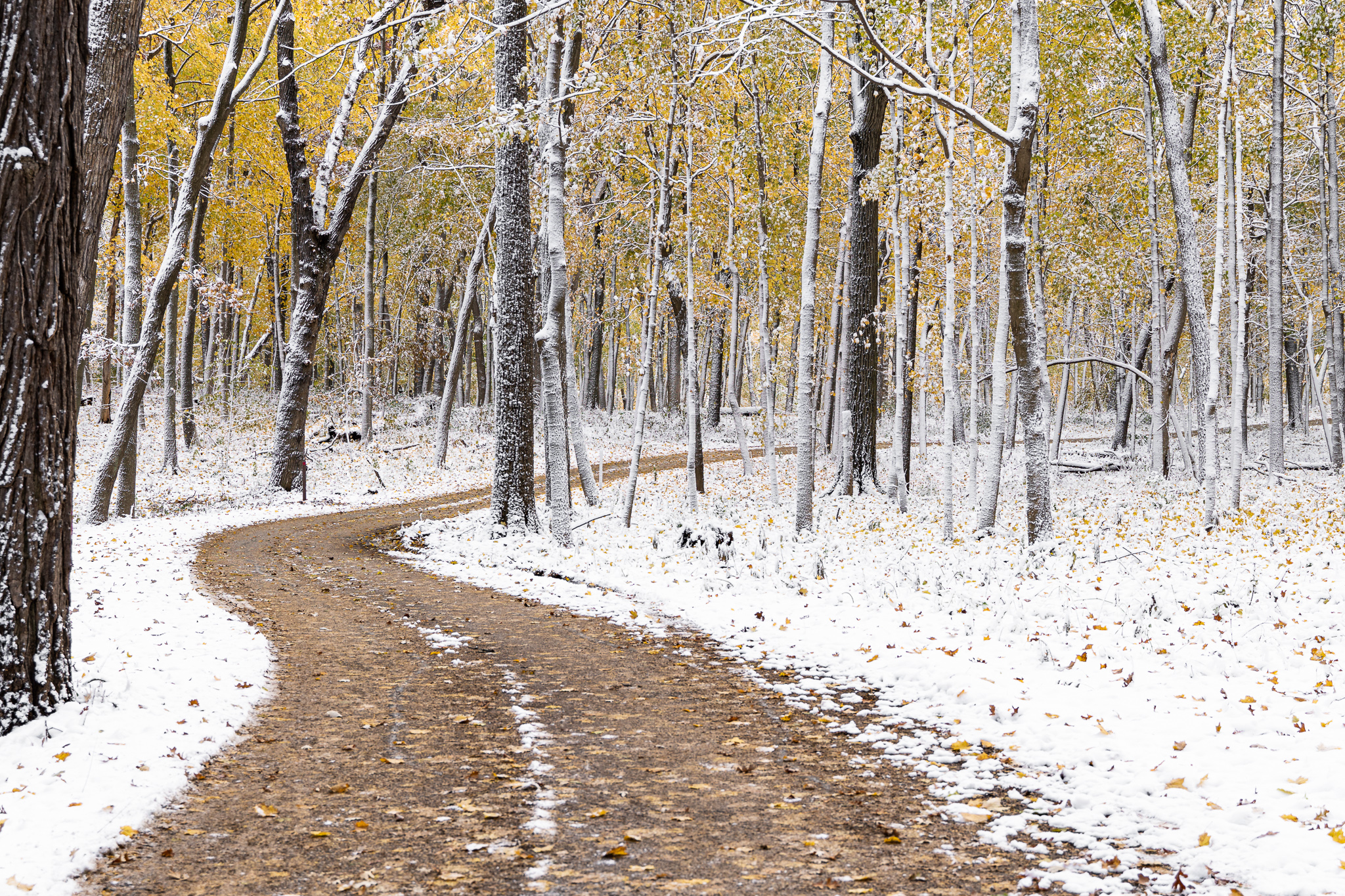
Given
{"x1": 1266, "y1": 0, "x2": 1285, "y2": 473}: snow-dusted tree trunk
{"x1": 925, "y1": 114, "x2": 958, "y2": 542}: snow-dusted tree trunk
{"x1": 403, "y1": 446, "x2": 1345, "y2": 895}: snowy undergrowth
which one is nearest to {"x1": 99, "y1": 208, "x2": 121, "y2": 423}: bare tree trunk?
{"x1": 403, "y1": 446, "x2": 1345, "y2": 895}: snowy undergrowth

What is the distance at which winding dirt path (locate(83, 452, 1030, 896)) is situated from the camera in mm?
3514

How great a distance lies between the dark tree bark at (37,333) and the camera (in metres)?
4.46

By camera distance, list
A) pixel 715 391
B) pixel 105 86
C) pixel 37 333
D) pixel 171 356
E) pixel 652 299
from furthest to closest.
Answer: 1. pixel 715 391
2. pixel 171 356
3. pixel 652 299
4. pixel 105 86
5. pixel 37 333

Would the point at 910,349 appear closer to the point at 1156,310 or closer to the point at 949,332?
the point at 1156,310

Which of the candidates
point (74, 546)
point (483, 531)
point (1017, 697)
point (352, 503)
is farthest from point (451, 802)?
point (352, 503)

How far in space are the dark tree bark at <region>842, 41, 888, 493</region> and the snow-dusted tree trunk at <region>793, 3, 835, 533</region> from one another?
2.89m

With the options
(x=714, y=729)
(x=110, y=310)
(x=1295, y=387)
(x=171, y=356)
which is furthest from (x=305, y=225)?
(x=1295, y=387)

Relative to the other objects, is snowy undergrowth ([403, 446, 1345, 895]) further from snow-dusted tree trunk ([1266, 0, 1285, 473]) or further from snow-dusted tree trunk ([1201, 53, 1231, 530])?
snow-dusted tree trunk ([1266, 0, 1285, 473])

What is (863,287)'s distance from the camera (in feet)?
53.7

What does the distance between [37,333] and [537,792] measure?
3.66 meters

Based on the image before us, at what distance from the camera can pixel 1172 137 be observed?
11859 mm

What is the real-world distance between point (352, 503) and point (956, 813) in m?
17.8

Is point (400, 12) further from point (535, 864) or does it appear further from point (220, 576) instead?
point (535, 864)

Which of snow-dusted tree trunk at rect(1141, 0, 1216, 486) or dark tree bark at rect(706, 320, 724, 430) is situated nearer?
snow-dusted tree trunk at rect(1141, 0, 1216, 486)
